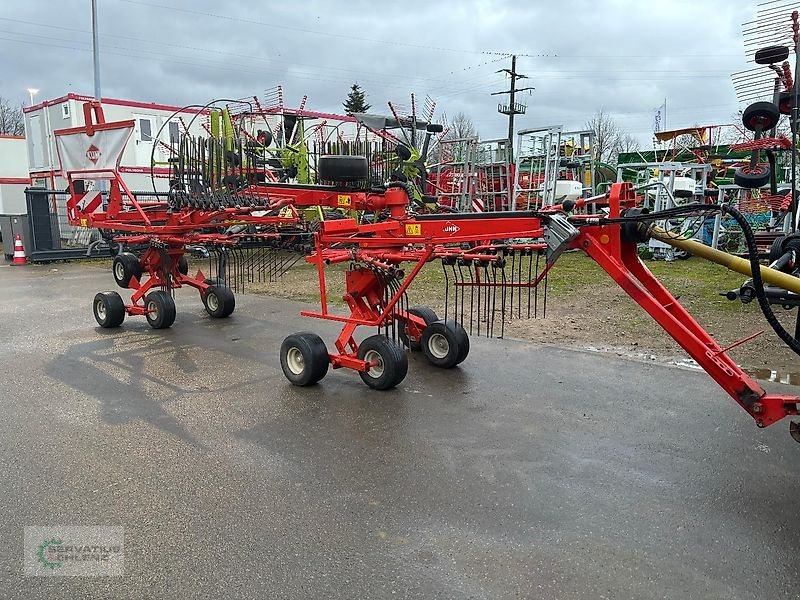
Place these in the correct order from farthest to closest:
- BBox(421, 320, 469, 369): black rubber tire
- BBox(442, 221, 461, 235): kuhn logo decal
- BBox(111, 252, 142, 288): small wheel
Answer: BBox(111, 252, 142, 288): small wheel
BBox(421, 320, 469, 369): black rubber tire
BBox(442, 221, 461, 235): kuhn logo decal

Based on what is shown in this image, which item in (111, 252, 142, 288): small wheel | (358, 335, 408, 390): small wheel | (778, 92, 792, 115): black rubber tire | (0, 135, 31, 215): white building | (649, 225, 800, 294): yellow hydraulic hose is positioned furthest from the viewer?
(0, 135, 31, 215): white building

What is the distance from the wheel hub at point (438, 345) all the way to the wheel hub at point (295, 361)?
1.38m

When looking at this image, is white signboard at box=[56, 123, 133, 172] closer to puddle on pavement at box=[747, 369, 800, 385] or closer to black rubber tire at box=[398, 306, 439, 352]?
black rubber tire at box=[398, 306, 439, 352]

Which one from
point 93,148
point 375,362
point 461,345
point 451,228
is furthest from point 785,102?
point 93,148

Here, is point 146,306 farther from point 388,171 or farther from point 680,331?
point 680,331

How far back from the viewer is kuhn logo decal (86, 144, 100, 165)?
845cm

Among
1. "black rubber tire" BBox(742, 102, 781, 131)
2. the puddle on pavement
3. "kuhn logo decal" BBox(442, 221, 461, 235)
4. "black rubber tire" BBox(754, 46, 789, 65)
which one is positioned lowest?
the puddle on pavement

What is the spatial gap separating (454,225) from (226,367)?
2.99 m

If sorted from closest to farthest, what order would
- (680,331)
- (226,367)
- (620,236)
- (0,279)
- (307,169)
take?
(680,331) → (620,236) → (226,367) → (307,169) → (0,279)

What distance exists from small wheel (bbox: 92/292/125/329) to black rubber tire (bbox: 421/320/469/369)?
4.34 metres

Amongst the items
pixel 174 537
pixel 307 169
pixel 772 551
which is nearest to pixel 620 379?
pixel 772 551

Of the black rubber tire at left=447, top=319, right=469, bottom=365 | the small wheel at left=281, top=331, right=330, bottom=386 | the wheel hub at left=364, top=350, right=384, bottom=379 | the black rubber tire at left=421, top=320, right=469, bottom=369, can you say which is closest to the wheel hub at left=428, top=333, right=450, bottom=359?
the black rubber tire at left=421, top=320, right=469, bottom=369

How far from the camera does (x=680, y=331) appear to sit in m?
3.96

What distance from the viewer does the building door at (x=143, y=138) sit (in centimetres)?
2019
